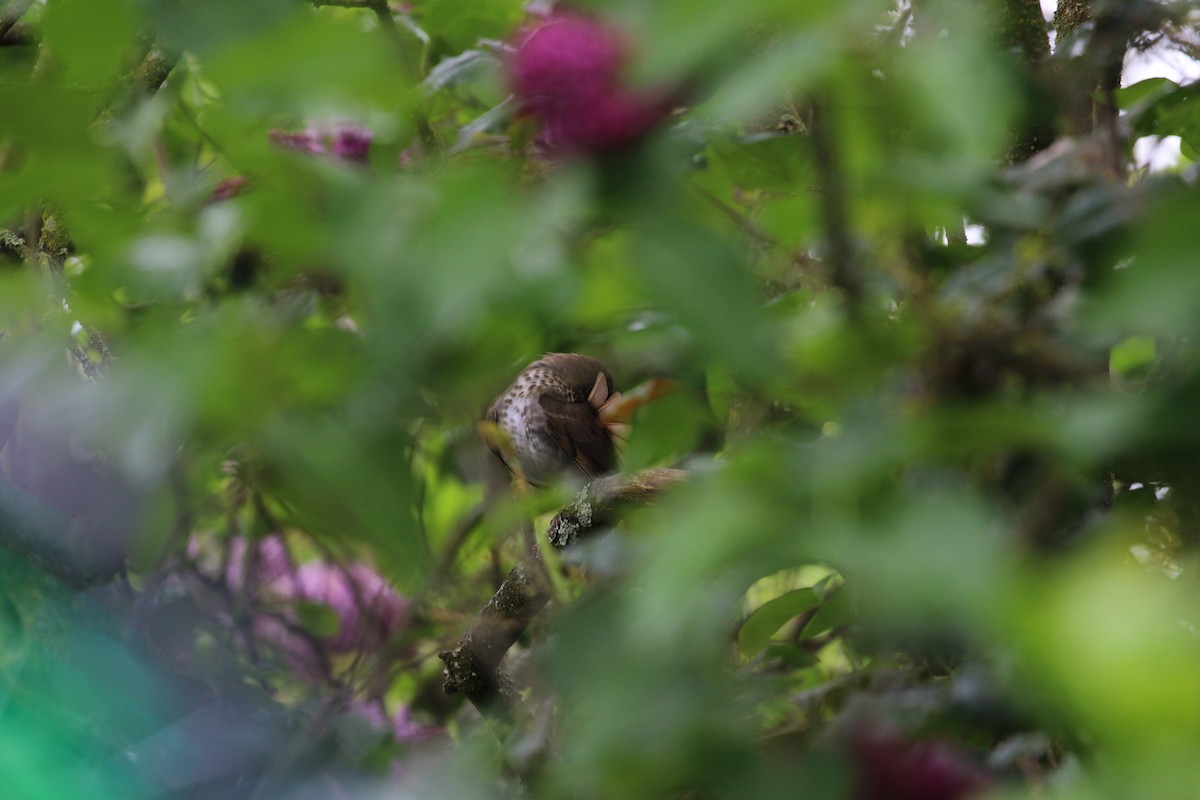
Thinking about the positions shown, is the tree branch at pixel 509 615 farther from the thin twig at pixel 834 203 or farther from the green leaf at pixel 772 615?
the thin twig at pixel 834 203

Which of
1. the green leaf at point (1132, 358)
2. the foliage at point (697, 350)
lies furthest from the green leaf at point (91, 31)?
the green leaf at point (1132, 358)

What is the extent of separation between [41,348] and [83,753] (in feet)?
0.73

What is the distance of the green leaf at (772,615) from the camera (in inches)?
26.3

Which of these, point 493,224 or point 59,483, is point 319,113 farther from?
point 59,483

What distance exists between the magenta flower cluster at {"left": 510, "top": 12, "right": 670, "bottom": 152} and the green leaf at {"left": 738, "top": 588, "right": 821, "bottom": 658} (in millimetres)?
354

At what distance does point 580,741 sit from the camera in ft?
1.33

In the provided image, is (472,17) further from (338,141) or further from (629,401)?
(629,401)

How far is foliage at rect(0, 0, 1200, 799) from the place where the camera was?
272 mm

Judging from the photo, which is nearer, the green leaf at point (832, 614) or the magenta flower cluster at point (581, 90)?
the magenta flower cluster at point (581, 90)

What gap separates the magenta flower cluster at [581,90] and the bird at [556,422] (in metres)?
0.57

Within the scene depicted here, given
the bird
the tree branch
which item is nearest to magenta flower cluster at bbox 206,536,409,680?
the bird

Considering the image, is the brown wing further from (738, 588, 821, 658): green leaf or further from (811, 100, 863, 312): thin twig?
(811, 100, 863, 312): thin twig

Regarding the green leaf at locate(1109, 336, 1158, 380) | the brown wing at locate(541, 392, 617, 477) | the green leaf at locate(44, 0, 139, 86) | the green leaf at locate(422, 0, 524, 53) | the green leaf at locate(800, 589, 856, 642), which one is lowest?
the brown wing at locate(541, 392, 617, 477)

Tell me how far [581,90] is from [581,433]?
65cm
